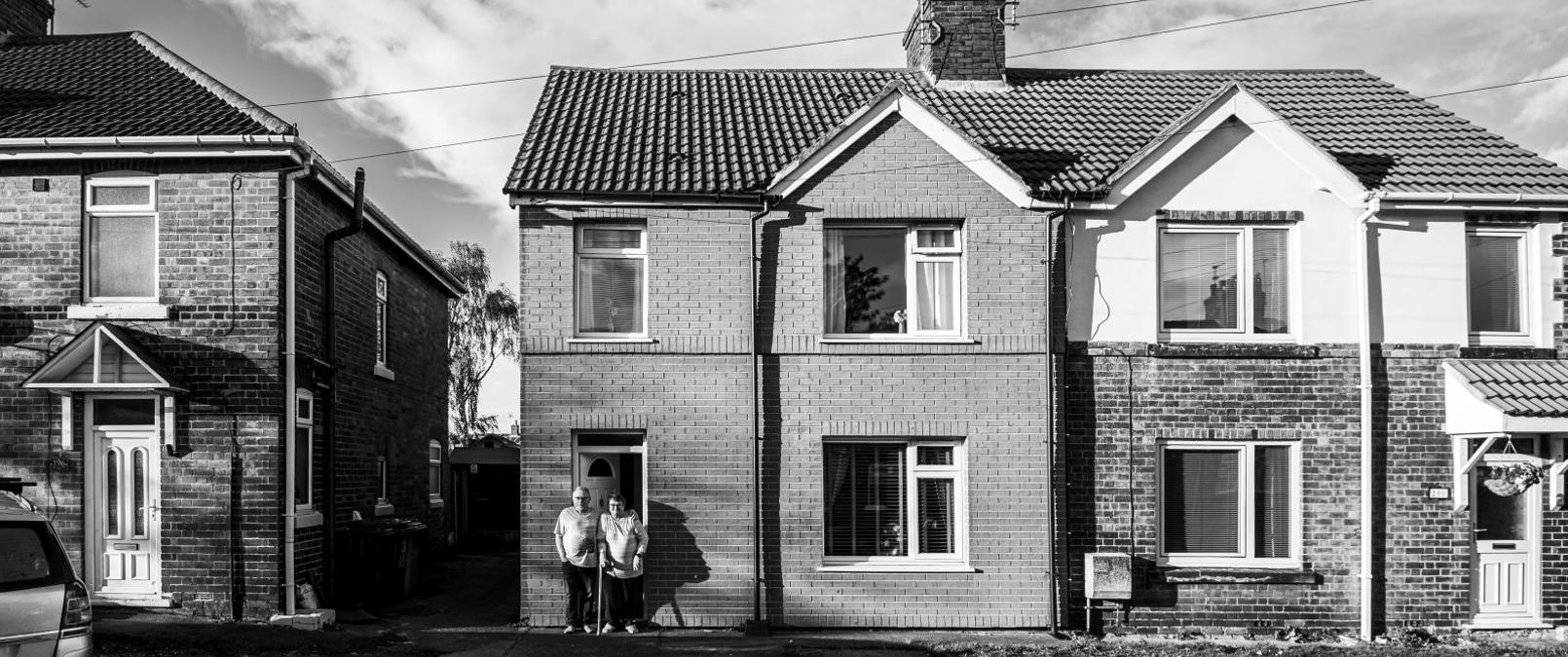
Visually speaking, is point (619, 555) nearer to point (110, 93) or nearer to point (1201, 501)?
point (1201, 501)

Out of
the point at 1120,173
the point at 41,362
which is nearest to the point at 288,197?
the point at 41,362

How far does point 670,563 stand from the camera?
1361cm

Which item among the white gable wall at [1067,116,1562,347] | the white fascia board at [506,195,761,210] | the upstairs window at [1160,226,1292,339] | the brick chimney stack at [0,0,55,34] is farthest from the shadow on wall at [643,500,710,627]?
the brick chimney stack at [0,0,55,34]

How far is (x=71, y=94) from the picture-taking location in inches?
581

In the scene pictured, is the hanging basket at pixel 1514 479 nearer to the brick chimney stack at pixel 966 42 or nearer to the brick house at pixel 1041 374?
the brick house at pixel 1041 374

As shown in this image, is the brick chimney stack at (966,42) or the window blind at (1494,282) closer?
the window blind at (1494,282)

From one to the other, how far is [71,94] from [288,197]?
11.4 ft

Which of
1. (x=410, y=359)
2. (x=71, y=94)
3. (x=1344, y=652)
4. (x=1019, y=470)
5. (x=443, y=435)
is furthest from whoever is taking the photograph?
(x=443, y=435)

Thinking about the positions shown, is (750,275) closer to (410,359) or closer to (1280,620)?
(1280,620)

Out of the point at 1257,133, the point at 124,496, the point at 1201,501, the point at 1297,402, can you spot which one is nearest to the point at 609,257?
the point at 124,496

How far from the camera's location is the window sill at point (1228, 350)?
14031mm

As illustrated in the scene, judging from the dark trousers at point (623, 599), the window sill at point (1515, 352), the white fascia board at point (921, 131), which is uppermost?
the white fascia board at point (921, 131)

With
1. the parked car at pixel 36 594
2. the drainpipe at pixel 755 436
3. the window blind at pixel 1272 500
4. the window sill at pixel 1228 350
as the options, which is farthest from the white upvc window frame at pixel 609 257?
the window blind at pixel 1272 500

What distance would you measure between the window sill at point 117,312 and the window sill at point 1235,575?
1140 centimetres
